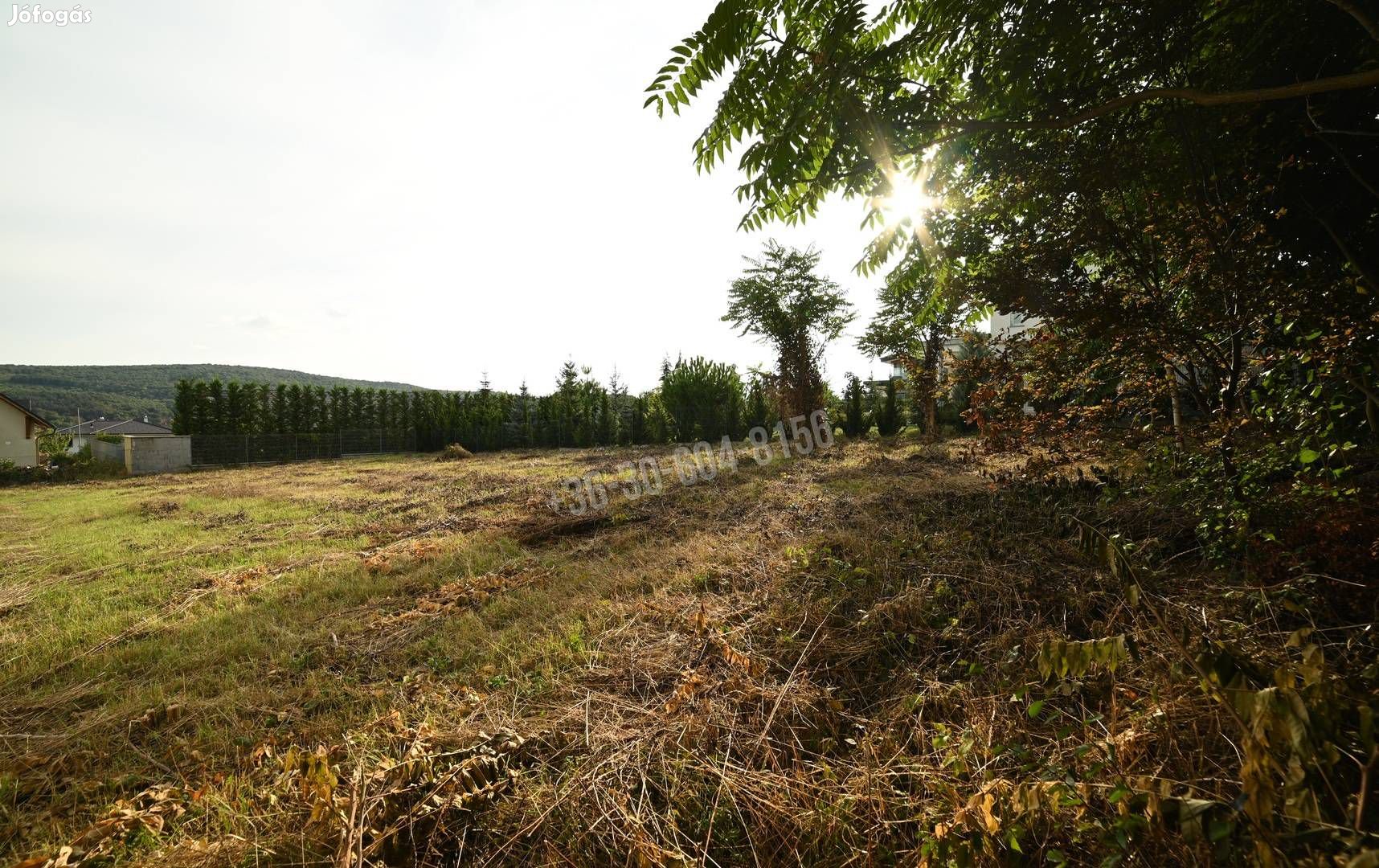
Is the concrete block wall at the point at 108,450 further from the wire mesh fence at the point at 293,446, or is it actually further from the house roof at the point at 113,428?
the house roof at the point at 113,428

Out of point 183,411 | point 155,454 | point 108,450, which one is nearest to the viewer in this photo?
point 155,454

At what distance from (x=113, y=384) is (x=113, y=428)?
32.0 m

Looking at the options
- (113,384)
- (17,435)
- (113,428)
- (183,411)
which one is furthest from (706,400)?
(113,384)

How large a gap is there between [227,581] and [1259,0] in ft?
25.5

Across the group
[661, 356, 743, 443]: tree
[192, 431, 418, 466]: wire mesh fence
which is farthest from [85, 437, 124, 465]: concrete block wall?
[661, 356, 743, 443]: tree

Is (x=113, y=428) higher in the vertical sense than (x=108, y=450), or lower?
higher

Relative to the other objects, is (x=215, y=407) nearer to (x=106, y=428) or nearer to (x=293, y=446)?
(x=293, y=446)

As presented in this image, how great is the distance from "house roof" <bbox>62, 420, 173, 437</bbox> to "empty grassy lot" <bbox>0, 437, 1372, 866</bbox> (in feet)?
142

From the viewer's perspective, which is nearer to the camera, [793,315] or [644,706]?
[644,706]

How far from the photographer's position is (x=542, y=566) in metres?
4.53

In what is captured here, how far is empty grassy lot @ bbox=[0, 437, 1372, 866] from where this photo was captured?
1.45 meters

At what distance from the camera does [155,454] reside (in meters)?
17.8

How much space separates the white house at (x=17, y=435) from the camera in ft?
62.3

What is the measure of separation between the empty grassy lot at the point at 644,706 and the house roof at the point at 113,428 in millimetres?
43360
